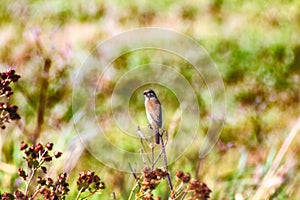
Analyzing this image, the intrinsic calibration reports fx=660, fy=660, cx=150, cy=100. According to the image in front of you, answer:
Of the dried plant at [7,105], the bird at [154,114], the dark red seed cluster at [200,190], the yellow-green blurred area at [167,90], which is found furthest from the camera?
the yellow-green blurred area at [167,90]

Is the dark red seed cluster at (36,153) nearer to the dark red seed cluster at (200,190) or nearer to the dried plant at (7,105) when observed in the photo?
the dried plant at (7,105)

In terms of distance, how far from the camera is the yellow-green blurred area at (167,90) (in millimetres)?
2881

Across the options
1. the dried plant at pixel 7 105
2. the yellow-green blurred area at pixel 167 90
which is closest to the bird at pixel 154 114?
the dried plant at pixel 7 105

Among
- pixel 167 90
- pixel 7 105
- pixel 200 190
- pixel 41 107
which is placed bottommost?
pixel 200 190

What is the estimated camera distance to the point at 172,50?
16.3 ft

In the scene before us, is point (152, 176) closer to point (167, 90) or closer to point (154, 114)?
point (154, 114)

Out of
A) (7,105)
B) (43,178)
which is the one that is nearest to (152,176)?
(43,178)

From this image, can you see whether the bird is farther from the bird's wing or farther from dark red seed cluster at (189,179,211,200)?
dark red seed cluster at (189,179,211,200)

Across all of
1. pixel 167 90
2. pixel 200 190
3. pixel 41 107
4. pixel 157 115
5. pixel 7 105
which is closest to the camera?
pixel 200 190

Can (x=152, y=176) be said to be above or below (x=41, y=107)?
below

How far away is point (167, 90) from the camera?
13.5ft

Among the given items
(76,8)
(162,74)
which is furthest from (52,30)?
(162,74)

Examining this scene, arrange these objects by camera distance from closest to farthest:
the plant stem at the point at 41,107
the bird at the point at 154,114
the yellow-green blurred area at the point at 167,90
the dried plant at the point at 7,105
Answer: the dried plant at the point at 7,105 → the bird at the point at 154,114 → the plant stem at the point at 41,107 → the yellow-green blurred area at the point at 167,90

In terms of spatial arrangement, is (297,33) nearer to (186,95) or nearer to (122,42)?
(122,42)
